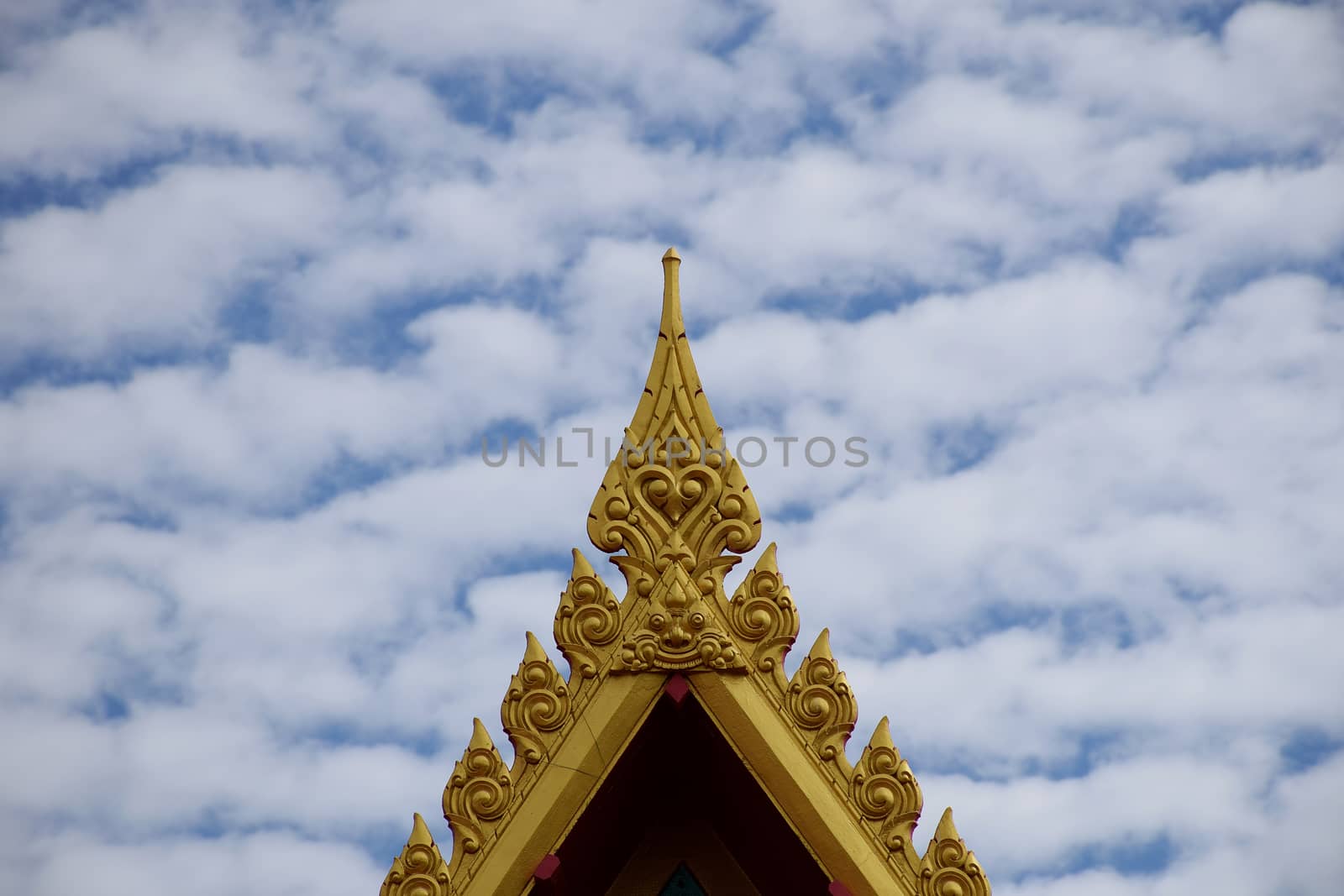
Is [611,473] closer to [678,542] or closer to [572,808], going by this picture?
[678,542]

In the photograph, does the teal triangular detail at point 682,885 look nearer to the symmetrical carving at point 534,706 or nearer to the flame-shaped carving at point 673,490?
the symmetrical carving at point 534,706

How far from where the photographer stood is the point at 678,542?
8.55m

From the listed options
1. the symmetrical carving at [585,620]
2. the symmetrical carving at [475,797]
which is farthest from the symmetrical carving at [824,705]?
the symmetrical carving at [475,797]

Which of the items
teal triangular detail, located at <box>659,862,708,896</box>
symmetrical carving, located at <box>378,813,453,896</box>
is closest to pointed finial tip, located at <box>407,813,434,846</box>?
symmetrical carving, located at <box>378,813,453,896</box>

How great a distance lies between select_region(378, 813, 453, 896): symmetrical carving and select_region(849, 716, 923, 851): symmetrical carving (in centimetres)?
211

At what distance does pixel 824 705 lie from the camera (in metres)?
8.21

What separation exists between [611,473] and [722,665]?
1213 millimetres

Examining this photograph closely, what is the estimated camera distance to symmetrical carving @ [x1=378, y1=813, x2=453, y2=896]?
317 inches

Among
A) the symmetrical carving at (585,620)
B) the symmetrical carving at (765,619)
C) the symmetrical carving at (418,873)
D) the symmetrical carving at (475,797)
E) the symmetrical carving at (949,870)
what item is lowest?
the symmetrical carving at (418,873)

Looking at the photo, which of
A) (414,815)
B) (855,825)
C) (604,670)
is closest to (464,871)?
(414,815)

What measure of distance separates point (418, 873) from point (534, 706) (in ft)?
3.32

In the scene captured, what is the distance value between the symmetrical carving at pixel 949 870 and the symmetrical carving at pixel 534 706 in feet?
6.47

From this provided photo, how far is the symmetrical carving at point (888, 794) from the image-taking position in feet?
26.3

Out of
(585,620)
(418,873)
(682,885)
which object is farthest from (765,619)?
(418,873)
